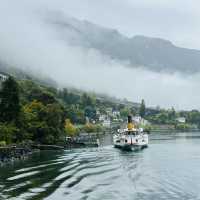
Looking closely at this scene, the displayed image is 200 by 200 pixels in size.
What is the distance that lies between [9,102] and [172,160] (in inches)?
2107

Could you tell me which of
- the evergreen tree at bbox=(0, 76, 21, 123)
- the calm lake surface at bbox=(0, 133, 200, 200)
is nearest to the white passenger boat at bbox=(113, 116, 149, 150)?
the evergreen tree at bbox=(0, 76, 21, 123)

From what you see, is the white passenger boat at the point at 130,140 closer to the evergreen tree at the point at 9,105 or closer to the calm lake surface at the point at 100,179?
the evergreen tree at the point at 9,105

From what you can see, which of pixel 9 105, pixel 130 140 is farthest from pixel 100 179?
pixel 130 140

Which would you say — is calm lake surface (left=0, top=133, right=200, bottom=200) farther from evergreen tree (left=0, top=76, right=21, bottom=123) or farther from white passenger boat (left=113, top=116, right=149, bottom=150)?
white passenger boat (left=113, top=116, right=149, bottom=150)

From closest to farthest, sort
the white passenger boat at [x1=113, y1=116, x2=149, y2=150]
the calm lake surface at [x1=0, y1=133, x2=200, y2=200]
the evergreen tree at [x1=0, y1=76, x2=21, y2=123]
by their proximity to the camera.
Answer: the calm lake surface at [x1=0, y1=133, x2=200, y2=200], the evergreen tree at [x1=0, y1=76, x2=21, y2=123], the white passenger boat at [x1=113, y1=116, x2=149, y2=150]

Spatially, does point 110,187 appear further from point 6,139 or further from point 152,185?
point 6,139

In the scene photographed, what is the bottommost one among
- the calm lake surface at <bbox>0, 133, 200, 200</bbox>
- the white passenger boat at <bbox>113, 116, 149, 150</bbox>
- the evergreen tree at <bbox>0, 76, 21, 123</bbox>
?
the calm lake surface at <bbox>0, 133, 200, 200</bbox>

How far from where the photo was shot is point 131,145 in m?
163

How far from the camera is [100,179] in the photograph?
83.5 m

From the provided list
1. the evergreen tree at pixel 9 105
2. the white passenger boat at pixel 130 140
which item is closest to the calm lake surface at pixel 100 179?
the evergreen tree at pixel 9 105

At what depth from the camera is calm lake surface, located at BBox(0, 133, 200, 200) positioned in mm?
68938

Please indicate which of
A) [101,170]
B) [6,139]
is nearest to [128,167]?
[101,170]

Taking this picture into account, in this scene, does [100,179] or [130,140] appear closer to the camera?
[100,179]

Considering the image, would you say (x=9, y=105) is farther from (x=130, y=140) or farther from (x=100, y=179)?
(x=100, y=179)
